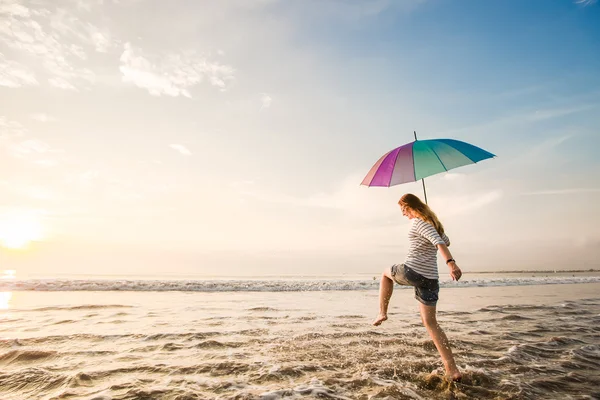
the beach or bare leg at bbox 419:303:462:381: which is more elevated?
bare leg at bbox 419:303:462:381

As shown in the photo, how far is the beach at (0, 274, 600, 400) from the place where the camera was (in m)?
3.88

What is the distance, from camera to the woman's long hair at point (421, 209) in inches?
163

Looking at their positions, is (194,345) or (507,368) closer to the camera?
(507,368)

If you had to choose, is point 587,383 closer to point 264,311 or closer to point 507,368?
point 507,368

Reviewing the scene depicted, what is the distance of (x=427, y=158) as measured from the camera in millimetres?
4992

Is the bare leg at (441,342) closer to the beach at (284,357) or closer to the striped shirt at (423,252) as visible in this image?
the beach at (284,357)

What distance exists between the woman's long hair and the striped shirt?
0.09m

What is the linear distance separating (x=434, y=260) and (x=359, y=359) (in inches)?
90.9

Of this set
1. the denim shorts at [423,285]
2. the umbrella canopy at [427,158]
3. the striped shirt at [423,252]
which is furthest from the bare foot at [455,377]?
the umbrella canopy at [427,158]

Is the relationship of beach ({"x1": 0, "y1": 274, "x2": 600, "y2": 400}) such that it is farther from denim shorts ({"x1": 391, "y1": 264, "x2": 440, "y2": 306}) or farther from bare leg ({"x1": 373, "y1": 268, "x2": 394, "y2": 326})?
denim shorts ({"x1": 391, "y1": 264, "x2": 440, "y2": 306})

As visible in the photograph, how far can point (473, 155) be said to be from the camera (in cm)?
497

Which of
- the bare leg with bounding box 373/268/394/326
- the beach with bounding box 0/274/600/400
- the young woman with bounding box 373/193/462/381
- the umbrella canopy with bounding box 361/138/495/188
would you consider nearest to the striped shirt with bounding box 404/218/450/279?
the young woman with bounding box 373/193/462/381

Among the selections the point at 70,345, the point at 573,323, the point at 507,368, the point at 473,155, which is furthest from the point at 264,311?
the point at 573,323

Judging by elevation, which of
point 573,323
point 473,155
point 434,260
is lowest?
point 573,323
